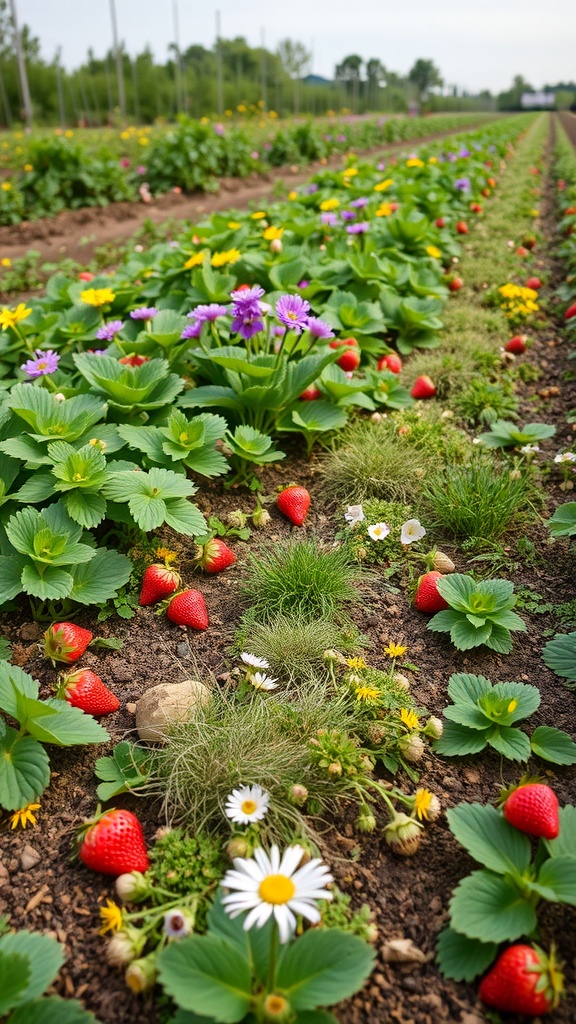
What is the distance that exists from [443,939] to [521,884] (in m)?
0.19

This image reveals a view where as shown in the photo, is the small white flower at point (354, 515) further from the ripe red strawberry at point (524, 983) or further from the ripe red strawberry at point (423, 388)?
the ripe red strawberry at point (524, 983)

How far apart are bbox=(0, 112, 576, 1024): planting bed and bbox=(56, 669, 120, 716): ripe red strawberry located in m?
0.05

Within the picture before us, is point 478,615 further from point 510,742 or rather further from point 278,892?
point 278,892

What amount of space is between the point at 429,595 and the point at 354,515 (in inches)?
20.1

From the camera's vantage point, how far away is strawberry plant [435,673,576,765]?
1.76 meters

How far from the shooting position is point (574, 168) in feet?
38.7

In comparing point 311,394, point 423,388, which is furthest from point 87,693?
point 423,388

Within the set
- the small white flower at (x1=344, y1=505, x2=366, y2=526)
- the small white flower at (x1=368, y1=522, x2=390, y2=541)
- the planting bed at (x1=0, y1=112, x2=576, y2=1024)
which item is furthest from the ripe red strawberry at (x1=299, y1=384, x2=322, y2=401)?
the small white flower at (x1=368, y1=522, x2=390, y2=541)

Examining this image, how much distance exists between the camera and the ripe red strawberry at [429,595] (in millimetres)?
2262

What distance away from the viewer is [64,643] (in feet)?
6.67

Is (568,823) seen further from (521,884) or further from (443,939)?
(443,939)

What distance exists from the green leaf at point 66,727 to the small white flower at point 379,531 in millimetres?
1212

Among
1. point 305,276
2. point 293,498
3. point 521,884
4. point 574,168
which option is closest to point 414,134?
point 574,168

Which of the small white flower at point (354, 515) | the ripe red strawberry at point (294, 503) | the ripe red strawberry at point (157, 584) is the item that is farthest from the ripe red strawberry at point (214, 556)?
the small white flower at point (354, 515)
